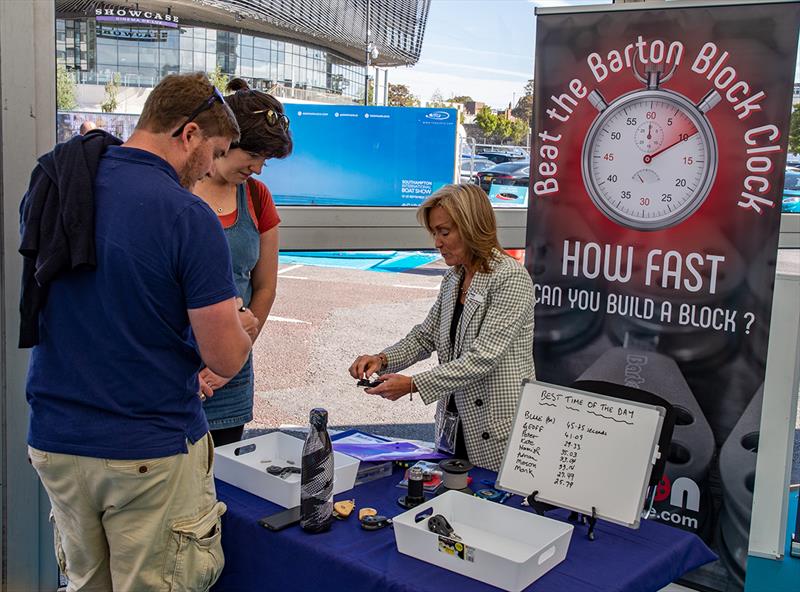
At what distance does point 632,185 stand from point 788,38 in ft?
2.15

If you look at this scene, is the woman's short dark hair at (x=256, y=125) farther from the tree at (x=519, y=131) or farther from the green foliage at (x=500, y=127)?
the tree at (x=519, y=131)

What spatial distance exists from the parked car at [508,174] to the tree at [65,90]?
1.48 meters

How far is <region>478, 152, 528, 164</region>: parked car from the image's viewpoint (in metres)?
3.12

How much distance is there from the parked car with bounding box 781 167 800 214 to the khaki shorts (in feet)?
8.06

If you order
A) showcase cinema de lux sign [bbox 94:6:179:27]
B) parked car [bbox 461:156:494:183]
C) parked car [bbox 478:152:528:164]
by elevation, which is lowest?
parked car [bbox 461:156:494:183]

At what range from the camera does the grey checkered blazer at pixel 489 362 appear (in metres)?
2.22

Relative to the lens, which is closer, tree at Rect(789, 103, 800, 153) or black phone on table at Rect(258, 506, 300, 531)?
black phone on table at Rect(258, 506, 300, 531)

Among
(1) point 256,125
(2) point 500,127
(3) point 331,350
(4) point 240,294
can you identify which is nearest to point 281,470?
(4) point 240,294

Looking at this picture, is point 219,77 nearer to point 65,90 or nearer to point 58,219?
point 65,90

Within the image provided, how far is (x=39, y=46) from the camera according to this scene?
95.7 inches

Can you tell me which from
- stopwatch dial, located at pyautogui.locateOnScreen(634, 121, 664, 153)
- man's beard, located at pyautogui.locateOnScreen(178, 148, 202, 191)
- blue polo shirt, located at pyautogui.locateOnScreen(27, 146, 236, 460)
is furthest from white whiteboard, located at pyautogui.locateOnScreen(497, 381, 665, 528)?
stopwatch dial, located at pyautogui.locateOnScreen(634, 121, 664, 153)

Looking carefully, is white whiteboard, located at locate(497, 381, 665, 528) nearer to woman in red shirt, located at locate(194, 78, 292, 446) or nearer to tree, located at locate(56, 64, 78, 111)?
woman in red shirt, located at locate(194, 78, 292, 446)

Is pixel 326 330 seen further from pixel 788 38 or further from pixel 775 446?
pixel 788 38

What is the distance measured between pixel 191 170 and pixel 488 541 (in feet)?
3.20
